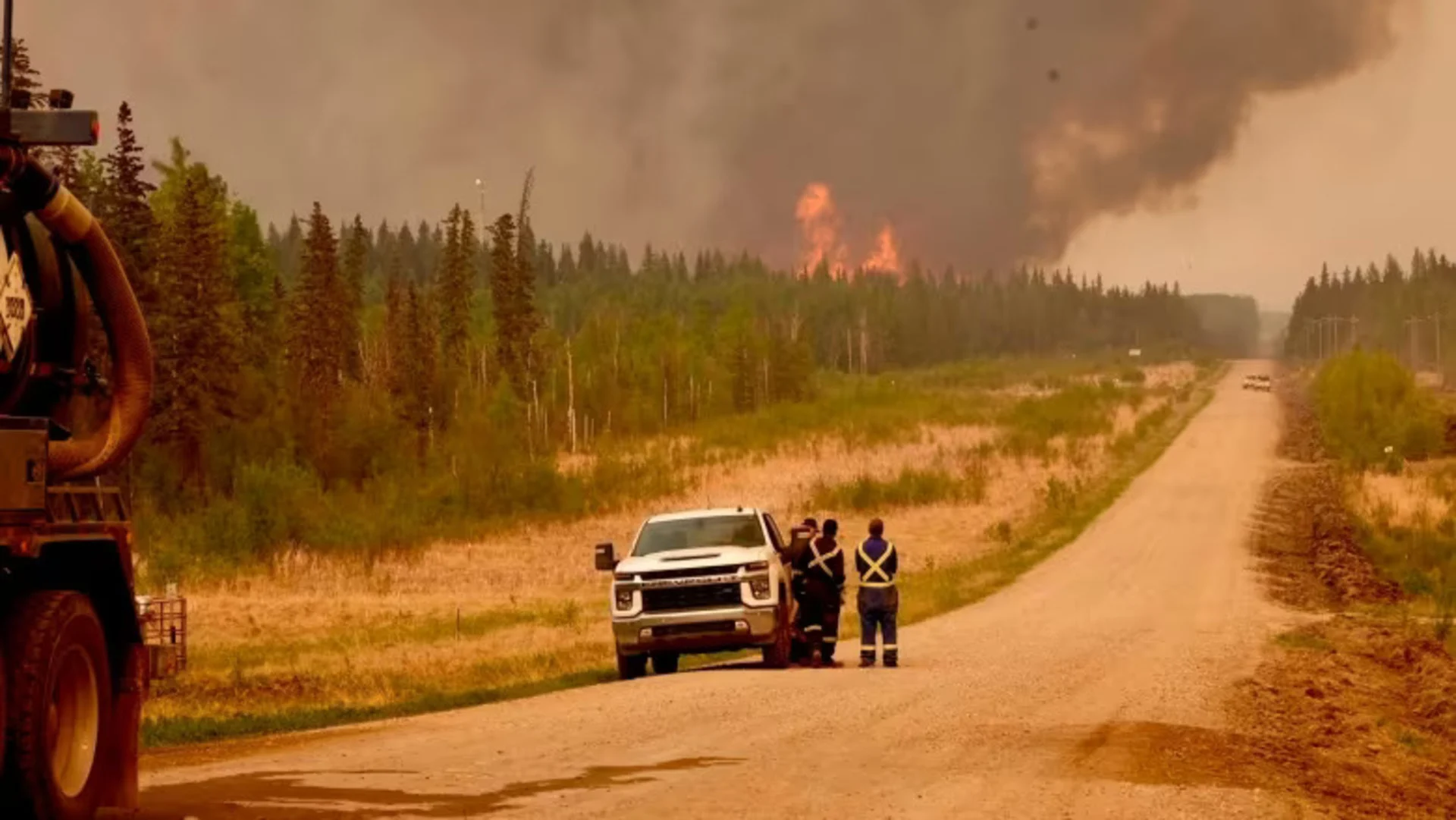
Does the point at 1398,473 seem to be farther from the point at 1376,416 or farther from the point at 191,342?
the point at 191,342

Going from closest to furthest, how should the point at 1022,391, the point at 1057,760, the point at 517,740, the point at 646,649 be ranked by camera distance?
the point at 1057,760 → the point at 517,740 → the point at 646,649 → the point at 1022,391

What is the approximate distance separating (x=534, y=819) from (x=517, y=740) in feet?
15.7

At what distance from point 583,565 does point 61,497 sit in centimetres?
4283

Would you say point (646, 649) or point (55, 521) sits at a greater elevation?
point (55, 521)

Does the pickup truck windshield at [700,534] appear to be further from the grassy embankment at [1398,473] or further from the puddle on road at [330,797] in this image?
the grassy embankment at [1398,473]

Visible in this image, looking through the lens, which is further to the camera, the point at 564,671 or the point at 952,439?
the point at 952,439

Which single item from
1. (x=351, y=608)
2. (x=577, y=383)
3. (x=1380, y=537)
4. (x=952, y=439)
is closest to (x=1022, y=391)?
(x=577, y=383)

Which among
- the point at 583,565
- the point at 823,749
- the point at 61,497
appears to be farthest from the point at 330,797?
the point at 583,565

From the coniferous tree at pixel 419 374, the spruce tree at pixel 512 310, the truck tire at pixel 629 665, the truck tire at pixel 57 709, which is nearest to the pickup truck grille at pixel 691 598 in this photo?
the truck tire at pixel 629 665

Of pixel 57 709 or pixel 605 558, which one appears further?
pixel 605 558

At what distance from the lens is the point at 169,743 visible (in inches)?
699

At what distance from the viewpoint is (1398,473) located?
7662 centimetres

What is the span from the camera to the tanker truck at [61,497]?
31.2 feet

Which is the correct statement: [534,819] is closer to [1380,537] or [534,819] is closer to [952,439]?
[1380,537]
